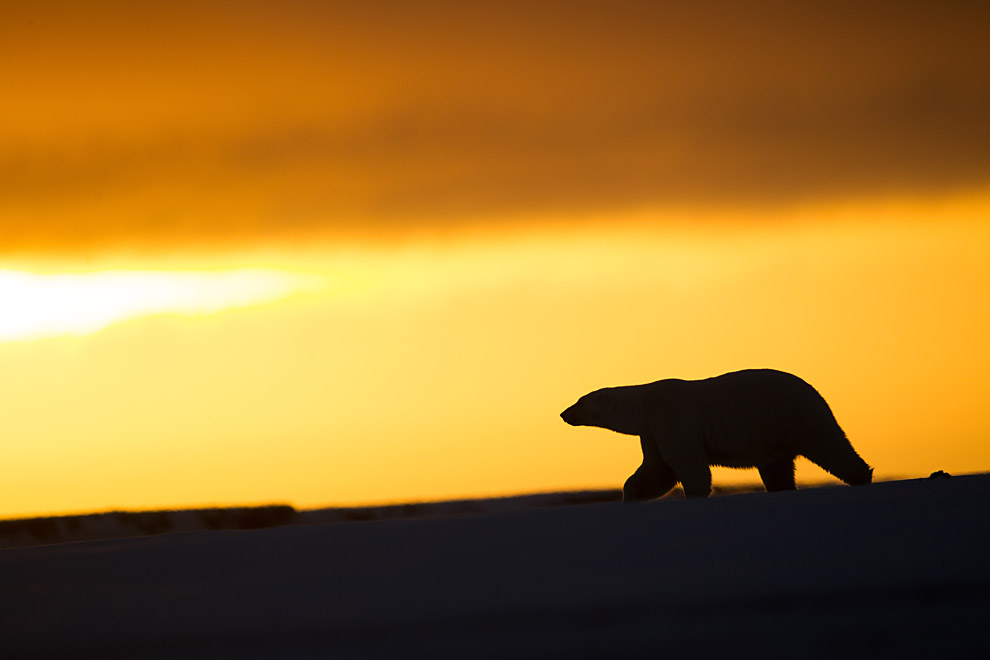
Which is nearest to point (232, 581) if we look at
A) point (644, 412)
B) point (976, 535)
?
point (976, 535)

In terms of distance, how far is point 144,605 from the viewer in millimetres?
6027

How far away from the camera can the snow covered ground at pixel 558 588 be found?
4.86 m

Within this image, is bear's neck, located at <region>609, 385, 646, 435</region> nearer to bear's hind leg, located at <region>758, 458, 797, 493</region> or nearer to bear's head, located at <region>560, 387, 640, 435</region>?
bear's head, located at <region>560, 387, 640, 435</region>

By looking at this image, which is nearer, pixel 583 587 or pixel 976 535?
pixel 583 587

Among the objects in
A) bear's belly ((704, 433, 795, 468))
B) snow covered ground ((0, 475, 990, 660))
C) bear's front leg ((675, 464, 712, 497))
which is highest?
bear's belly ((704, 433, 795, 468))

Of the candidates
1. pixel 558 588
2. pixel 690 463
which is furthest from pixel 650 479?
pixel 558 588

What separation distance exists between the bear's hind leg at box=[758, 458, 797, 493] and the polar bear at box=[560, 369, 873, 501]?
1 cm

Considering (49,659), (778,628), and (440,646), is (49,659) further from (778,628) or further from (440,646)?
(778,628)

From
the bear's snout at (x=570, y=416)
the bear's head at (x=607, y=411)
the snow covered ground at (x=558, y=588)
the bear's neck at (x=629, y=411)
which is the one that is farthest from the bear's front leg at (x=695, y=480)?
the snow covered ground at (x=558, y=588)

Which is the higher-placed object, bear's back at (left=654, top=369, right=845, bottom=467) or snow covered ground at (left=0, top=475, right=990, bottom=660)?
bear's back at (left=654, top=369, right=845, bottom=467)

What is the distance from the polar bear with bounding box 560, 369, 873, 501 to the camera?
42.8ft

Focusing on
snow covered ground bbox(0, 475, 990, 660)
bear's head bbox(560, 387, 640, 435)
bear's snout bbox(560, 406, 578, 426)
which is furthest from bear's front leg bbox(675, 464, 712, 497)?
snow covered ground bbox(0, 475, 990, 660)

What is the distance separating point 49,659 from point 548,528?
3493mm

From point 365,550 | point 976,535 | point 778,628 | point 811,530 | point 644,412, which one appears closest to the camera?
point 778,628
